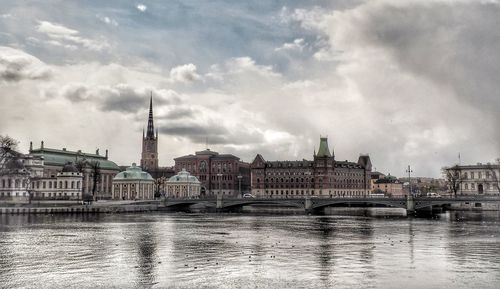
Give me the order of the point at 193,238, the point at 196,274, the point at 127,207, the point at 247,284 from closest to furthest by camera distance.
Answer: the point at 247,284 → the point at 196,274 → the point at 193,238 → the point at 127,207

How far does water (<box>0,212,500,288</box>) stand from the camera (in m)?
33.9

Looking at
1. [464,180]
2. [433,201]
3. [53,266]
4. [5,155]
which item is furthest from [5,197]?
[464,180]

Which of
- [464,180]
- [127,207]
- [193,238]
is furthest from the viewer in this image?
[464,180]

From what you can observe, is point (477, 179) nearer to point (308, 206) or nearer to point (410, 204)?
point (410, 204)

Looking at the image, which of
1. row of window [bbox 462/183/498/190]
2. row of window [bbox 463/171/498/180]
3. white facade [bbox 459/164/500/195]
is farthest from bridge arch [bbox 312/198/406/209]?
row of window [bbox 463/171/498/180]

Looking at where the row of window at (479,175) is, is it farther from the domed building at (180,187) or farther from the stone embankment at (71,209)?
the stone embankment at (71,209)

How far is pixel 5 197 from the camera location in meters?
141

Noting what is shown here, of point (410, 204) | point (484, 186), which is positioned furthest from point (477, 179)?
point (410, 204)

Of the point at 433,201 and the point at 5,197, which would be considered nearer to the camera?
the point at 433,201

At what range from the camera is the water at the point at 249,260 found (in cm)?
3394

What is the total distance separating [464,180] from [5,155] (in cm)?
13032

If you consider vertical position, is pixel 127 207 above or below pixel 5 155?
below

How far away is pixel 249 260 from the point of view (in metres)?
43.4

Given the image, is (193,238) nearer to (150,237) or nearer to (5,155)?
(150,237)
